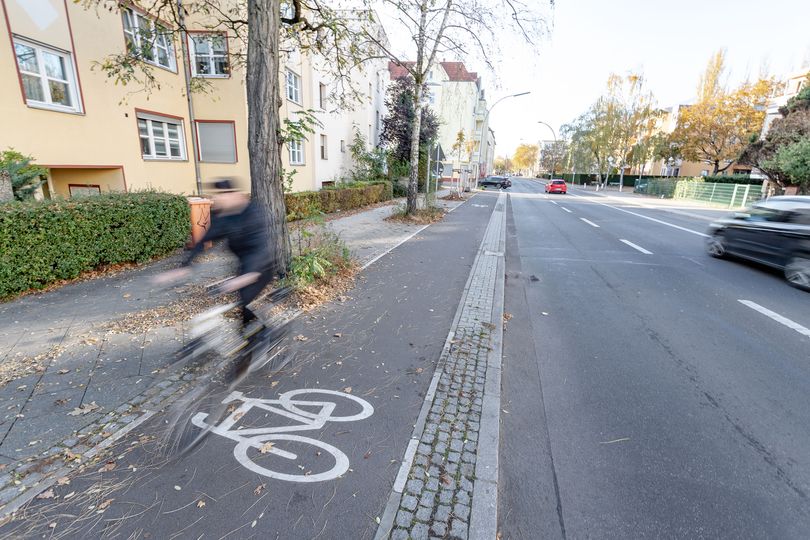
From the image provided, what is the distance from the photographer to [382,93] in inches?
1293

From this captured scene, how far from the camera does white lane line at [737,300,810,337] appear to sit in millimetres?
4969

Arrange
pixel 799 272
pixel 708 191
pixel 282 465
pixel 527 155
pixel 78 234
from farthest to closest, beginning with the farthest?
1. pixel 527 155
2. pixel 708 191
3. pixel 799 272
4. pixel 78 234
5. pixel 282 465

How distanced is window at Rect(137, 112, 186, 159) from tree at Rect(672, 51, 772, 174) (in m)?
38.7

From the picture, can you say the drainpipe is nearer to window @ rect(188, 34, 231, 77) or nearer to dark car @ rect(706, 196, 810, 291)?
window @ rect(188, 34, 231, 77)

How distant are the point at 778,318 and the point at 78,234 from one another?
10484 millimetres

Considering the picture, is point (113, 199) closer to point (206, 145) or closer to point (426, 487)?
point (426, 487)

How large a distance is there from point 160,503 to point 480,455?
2.06 meters

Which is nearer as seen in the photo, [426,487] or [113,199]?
[426,487]

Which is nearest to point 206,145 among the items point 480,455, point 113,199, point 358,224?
point 358,224

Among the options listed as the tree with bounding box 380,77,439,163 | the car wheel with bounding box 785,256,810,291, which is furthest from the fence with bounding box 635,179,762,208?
the car wheel with bounding box 785,256,810,291

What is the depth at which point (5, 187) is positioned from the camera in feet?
17.7

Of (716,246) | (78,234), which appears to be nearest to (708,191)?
(716,246)

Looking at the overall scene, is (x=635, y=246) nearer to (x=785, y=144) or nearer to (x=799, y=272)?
(x=799, y=272)

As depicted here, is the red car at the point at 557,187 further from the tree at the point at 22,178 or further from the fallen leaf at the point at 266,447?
the fallen leaf at the point at 266,447
